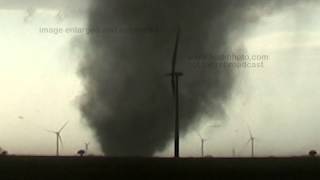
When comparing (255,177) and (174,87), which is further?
(174,87)

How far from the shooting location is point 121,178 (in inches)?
1256

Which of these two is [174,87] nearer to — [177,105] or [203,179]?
[177,105]

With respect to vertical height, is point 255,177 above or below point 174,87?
below

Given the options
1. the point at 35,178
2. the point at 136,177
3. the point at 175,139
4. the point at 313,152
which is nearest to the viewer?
the point at 35,178

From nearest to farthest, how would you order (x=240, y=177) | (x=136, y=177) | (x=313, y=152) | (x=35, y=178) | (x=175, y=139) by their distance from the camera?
(x=35, y=178), (x=136, y=177), (x=240, y=177), (x=313, y=152), (x=175, y=139)

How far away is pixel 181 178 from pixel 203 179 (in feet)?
4.61

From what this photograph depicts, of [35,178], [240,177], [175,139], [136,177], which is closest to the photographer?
[35,178]

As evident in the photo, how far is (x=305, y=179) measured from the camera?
3145 cm

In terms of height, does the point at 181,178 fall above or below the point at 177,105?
below

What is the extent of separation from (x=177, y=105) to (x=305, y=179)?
61129mm

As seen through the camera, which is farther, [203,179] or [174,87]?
[174,87]

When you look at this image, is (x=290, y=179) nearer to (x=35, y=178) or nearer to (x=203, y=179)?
(x=203, y=179)

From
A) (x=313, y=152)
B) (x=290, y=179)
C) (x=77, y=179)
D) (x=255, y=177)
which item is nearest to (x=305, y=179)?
(x=290, y=179)

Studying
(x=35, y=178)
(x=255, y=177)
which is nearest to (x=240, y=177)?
(x=255, y=177)
